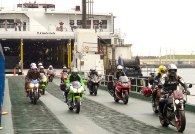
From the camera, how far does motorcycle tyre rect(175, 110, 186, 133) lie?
10938mm

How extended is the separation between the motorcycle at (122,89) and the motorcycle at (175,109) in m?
7.53

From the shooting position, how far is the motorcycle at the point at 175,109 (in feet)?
36.2

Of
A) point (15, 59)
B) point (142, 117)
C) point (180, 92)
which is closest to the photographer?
point (180, 92)

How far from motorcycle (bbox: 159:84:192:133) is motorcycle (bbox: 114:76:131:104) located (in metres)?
7.53

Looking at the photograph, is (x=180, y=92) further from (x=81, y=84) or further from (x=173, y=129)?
(x=81, y=84)

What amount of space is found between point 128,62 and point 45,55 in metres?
28.7

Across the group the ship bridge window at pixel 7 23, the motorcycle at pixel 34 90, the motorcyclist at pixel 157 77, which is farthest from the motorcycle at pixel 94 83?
the ship bridge window at pixel 7 23

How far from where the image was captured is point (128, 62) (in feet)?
135

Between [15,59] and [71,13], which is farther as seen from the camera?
[15,59]

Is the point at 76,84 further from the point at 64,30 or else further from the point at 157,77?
the point at 64,30

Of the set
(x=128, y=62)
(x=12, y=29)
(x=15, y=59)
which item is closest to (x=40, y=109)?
(x=128, y=62)

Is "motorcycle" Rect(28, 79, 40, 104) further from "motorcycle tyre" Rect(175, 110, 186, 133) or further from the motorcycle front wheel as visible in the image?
"motorcycle tyre" Rect(175, 110, 186, 133)

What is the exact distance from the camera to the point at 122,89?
65.5 feet

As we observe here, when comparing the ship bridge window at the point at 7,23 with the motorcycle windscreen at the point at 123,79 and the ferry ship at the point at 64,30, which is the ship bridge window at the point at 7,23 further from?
the motorcycle windscreen at the point at 123,79
